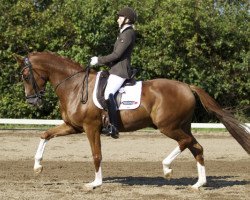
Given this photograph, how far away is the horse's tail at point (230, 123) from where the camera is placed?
8.86m

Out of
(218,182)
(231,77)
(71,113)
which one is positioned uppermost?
(71,113)

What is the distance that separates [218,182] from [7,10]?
12776mm

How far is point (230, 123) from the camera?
29.3 feet

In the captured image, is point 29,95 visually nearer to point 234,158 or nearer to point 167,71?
point 234,158

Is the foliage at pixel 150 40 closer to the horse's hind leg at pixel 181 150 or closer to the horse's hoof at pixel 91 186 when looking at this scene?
the horse's hind leg at pixel 181 150

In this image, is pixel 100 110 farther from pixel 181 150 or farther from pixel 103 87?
pixel 181 150

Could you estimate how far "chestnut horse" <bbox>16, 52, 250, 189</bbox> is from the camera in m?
8.55

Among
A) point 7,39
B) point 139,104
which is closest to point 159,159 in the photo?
point 139,104

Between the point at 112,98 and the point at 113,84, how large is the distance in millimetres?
215

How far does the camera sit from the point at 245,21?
65.8ft

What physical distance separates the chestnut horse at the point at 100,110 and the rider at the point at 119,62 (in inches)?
7.3

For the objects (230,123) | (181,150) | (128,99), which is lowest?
(181,150)

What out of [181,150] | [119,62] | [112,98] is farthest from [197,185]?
[119,62]

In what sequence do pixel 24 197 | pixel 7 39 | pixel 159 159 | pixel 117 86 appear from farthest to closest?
Result: pixel 7 39
pixel 159 159
pixel 117 86
pixel 24 197
